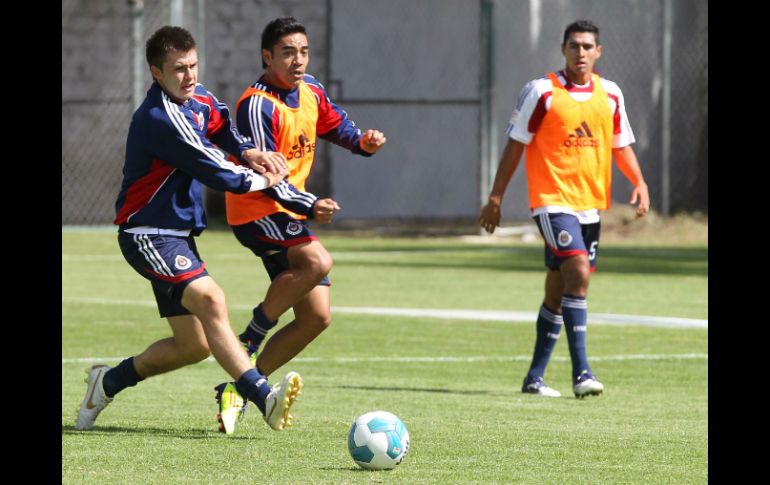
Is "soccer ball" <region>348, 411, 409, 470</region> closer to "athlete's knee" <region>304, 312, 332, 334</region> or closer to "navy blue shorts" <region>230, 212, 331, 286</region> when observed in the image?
"athlete's knee" <region>304, 312, 332, 334</region>

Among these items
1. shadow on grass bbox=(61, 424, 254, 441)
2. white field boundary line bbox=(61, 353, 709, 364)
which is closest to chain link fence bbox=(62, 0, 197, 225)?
white field boundary line bbox=(61, 353, 709, 364)

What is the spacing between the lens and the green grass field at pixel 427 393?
6.87 m

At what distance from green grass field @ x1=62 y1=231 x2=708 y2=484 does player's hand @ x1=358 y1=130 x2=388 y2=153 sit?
4.71 ft

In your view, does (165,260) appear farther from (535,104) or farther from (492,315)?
(492,315)

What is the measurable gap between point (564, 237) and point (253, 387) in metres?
3.14

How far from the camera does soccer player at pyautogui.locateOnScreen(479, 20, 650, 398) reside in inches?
398

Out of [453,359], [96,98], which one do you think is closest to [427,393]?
[453,359]

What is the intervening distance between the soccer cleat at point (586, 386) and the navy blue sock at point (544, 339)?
0.37 metres

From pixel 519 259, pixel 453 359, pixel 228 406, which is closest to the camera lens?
pixel 228 406

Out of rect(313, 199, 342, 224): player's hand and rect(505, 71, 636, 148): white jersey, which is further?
rect(505, 71, 636, 148): white jersey

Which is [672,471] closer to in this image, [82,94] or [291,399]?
[291,399]

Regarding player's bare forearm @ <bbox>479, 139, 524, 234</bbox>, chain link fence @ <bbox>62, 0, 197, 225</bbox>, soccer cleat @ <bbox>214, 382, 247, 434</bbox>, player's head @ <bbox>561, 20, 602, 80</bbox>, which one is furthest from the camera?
chain link fence @ <bbox>62, 0, 197, 225</bbox>

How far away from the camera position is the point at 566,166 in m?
10.3
